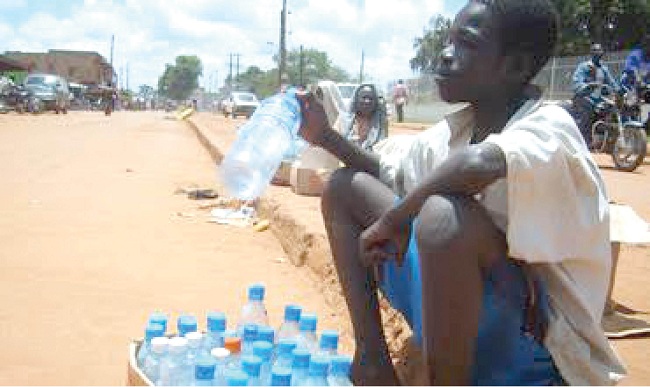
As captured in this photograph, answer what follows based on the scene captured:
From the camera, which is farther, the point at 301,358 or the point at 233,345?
the point at 233,345

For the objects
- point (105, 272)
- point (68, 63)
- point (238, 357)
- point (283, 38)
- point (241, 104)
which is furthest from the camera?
point (68, 63)

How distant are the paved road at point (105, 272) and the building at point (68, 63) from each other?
2229 inches

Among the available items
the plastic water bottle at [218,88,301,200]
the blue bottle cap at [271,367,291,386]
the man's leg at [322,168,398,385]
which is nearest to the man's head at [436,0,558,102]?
the man's leg at [322,168,398,385]

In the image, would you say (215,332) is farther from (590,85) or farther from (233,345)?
(590,85)

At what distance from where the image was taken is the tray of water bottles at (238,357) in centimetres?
193

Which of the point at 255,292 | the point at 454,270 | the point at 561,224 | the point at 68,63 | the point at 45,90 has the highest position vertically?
the point at 68,63

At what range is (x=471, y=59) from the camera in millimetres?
2100

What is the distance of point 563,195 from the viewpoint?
6.10 feet

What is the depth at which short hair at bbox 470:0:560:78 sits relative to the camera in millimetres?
2037

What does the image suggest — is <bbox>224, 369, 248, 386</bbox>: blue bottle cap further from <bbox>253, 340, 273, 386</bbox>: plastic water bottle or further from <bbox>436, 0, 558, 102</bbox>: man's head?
<bbox>436, 0, 558, 102</bbox>: man's head

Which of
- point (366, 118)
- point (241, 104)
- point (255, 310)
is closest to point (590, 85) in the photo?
point (366, 118)

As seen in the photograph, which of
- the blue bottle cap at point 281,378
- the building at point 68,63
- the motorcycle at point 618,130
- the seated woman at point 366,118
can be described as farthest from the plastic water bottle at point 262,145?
the building at point 68,63

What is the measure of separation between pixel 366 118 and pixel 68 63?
59.9 metres

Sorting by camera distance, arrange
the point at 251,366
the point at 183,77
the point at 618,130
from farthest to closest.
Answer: the point at 183,77 → the point at 618,130 → the point at 251,366
